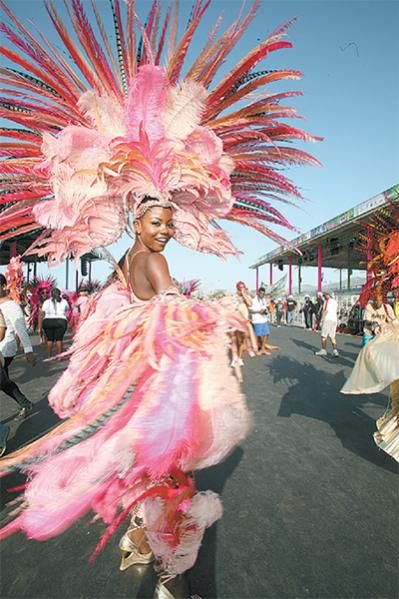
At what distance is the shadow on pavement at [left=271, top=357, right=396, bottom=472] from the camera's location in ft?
10.4

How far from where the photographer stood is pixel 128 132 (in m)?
1.47

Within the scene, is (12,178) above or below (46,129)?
below

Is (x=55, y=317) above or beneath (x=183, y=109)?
beneath

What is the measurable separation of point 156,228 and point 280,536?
1920 millimetres

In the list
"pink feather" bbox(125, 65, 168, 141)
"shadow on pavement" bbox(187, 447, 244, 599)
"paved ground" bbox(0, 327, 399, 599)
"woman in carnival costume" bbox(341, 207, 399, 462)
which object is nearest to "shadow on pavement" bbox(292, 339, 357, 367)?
"paved ground" bbox(0, 327, 399, 599)

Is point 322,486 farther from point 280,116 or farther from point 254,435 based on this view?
point 280,116

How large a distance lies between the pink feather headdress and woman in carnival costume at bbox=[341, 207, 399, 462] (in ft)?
6.28

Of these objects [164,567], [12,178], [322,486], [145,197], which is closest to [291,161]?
[145,197]

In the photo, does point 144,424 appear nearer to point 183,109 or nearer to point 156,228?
point 156,228

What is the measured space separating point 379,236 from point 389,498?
227 centimetres

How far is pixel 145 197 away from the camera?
4.68ft

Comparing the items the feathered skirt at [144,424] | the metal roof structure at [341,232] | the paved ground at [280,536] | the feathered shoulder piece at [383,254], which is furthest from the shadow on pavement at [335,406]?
the metal roof structure at [341,232]

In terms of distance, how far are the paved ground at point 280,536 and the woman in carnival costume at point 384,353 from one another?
322 mm

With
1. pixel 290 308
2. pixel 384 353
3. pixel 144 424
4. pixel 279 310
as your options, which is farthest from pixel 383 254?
pixel 279 310
